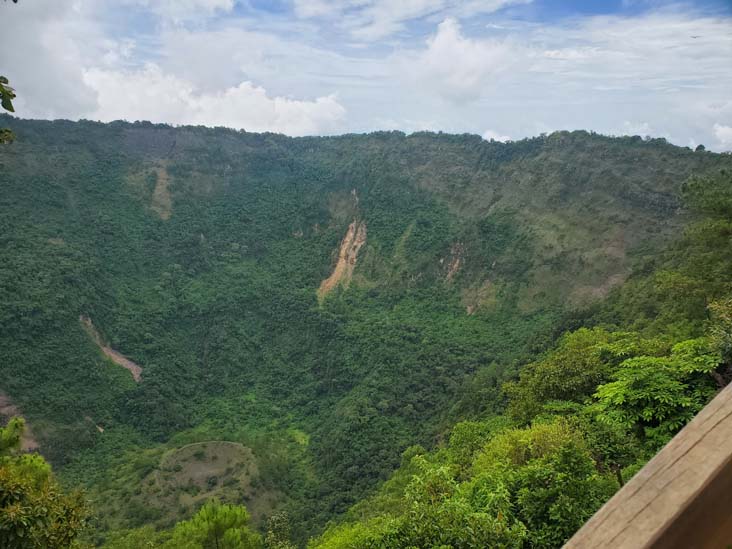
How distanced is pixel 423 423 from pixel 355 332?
57.7 feet

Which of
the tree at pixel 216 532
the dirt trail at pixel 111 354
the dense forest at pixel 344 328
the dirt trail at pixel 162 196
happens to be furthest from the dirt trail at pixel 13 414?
the dirt trail at pixel 162 196

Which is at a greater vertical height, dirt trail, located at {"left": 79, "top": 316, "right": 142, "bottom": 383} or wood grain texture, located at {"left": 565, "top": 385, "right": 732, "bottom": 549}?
wood grain texture, located at {"left": 565, "top": 385, "right": 732, "bottom": 549}

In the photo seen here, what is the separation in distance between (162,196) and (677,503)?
81638 millimetres

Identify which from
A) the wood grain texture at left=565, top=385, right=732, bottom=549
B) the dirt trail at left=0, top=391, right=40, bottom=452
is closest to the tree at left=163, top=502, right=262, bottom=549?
the wood grain texture at left=565, top=385, right=732, bottom=549

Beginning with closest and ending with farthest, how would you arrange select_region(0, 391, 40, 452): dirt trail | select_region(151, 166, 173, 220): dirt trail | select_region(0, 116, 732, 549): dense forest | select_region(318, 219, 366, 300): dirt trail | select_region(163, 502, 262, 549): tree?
1. select_region(0, 116, 732, 549): dense forest
2. select_region(163, 502, 262, 549): tree
3. select_region(0, 391, 40, 452): dirt trail
4. select_region(318, 219, 366, 300): dirt trail
5. select_region(151, 166, 173, 220): dirt trail

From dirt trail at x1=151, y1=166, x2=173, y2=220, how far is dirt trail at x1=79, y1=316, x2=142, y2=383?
2529 centimetres

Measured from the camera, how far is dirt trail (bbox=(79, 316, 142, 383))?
168 ft

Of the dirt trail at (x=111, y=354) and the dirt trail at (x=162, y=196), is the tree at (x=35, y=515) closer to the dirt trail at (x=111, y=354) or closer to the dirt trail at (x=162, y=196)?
the dirt trail at (x=111, y=354)

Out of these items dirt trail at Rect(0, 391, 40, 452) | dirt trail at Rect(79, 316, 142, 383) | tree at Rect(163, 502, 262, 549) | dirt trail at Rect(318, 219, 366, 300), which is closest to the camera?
tree at Rect(163, 502, 262, 549)

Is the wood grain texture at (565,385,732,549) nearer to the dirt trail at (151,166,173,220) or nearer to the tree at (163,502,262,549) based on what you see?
the tree at (163,502,262,549)

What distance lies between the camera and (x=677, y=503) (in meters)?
1.60

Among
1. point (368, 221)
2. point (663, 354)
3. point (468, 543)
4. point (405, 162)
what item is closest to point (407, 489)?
point (468, 543)

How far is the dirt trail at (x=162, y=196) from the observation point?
73656 mm

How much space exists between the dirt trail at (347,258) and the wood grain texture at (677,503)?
62375mm
